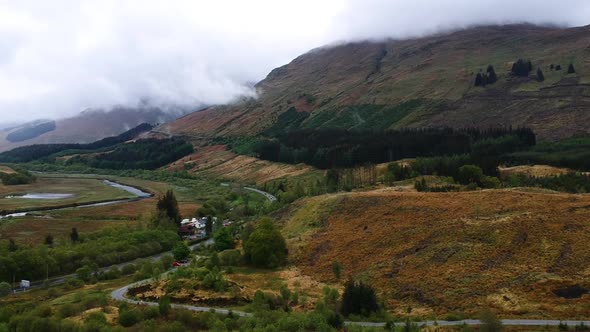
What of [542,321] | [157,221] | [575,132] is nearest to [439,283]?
[542,321]

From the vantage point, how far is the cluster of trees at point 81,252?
89562 mm

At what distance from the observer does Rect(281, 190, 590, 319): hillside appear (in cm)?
Result: 5859

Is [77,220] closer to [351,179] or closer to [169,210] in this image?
[169,210]

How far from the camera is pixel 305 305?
6228cm

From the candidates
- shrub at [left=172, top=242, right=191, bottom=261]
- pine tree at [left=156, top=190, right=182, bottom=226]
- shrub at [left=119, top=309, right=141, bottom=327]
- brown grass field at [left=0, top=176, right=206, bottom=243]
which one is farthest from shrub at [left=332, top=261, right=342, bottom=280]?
brown grass field at [left=0, top=176, right=206, bottom=243]

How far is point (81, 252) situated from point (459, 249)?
70340 mm

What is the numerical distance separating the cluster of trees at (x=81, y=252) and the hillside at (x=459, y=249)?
32.4 meters

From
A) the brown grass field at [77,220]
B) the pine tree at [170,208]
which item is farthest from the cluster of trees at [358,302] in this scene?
the pine tree at [170,208]

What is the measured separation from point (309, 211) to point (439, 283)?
1873 inches

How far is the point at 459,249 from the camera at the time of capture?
72.0 m

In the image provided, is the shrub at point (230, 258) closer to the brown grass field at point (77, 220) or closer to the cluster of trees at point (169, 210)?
the cluster of trees at point (169, 210)

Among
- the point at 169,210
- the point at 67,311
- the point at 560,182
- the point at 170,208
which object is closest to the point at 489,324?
the point at 67,311

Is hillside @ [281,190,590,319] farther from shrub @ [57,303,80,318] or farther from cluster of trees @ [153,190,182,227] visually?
cluster of trees @ [153,190,182,227]

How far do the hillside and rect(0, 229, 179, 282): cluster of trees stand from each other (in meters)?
32.4
